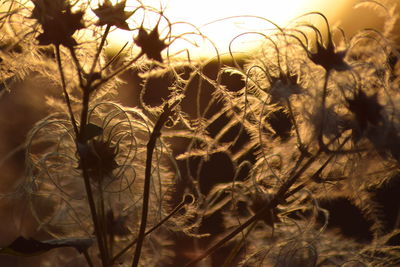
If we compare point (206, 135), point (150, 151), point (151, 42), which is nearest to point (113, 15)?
point (151, 42)

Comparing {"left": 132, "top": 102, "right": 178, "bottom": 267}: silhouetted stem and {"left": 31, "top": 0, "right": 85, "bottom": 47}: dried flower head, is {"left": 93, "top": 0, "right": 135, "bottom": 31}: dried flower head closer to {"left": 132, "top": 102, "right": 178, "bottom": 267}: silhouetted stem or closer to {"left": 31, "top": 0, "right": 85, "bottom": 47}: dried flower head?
{"left": 31, "top": 0, "right": 85, "bottom": 47}: dried flower head

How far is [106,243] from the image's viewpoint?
1.20 meters

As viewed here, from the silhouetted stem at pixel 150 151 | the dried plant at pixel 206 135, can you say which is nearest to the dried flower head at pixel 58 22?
the dried plant at pixel 206 135

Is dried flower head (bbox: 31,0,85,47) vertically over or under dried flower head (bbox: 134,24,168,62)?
over

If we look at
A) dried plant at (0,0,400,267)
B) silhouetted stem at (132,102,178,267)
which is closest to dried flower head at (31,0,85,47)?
dried plant at (0,0,400,267)

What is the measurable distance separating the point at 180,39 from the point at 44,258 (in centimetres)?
79

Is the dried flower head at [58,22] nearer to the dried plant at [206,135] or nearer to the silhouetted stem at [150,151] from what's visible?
the dried plant at [206,135]

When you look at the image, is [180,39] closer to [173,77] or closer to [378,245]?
[173,77]

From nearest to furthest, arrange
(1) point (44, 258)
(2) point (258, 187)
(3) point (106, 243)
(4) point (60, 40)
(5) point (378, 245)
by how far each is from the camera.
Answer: (4) point (60, 40) < (3) point (106, 243) < (2) point (258, 187) < (5) point (378, 245) < (1) point (44, 258)

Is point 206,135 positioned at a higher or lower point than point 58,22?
lower

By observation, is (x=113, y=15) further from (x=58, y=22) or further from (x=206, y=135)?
(x=206, y=135)

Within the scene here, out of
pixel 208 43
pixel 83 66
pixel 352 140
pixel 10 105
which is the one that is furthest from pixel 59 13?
pixel 10 105

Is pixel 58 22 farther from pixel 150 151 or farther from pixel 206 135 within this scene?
pixel 206 135

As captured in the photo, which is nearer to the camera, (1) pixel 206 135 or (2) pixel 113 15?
(2) pixel 113 15
